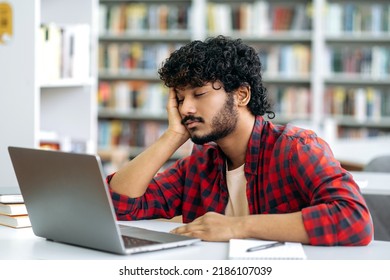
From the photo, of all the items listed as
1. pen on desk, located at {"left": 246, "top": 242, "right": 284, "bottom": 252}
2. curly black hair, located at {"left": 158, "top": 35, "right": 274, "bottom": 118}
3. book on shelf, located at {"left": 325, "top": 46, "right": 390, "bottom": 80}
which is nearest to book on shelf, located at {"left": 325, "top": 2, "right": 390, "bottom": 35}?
book on shelf, located at {"left": 325, "top": 46, "right": 390, "bottom": 80}

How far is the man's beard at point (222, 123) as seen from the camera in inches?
78.3

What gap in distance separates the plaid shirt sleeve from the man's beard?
0.29m

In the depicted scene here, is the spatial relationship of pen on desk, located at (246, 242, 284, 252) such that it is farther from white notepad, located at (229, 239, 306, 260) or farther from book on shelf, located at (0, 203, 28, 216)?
book on shelf, located at (0, 203, 28, 216)

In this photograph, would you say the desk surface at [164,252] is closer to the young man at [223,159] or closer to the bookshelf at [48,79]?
the young man at [223,159]

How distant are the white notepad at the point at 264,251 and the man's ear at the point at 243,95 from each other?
52 cm

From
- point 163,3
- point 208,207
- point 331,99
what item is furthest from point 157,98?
point 208,207

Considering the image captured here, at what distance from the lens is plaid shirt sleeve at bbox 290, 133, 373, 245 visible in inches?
65.4

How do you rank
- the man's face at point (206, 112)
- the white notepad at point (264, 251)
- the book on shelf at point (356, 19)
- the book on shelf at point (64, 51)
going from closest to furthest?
1. the white notepad at point (264, 251)
2. the man's face at point (206, 112)
3. the book on shelf at point (64, 51)
4. the book on shelf at point (356, 19)

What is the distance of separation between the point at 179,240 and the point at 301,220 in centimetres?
28

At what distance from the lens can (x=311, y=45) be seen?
600 cm

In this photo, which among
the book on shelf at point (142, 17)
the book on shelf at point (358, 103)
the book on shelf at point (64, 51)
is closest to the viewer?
the book on shelf at point (64, 51)

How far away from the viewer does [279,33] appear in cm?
595

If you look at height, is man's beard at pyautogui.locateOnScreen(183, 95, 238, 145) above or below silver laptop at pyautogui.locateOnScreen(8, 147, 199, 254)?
above

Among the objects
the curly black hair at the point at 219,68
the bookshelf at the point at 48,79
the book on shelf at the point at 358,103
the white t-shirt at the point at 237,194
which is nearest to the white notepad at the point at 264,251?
the white t-shirt at the point at 237,194
